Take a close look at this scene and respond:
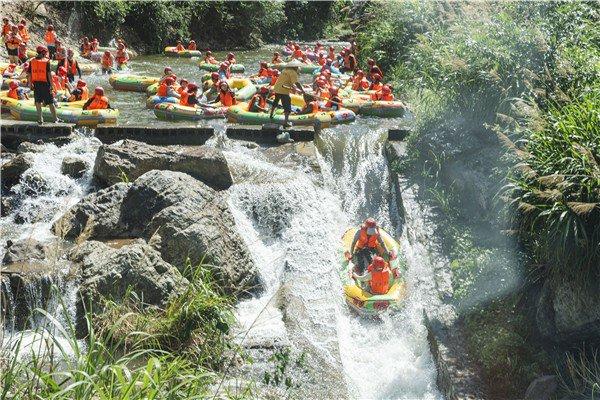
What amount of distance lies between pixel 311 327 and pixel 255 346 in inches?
39.8

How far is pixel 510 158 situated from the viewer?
367 inches

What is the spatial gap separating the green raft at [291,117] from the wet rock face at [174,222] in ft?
13.7

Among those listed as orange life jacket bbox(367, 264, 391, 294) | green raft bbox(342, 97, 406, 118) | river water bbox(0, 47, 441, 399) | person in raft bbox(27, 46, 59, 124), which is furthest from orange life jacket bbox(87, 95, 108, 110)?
orange life jacket bbox(367, 264, 391, 294)

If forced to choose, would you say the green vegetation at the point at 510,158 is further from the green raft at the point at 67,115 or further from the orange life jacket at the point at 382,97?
the green raft at the point at 67,115

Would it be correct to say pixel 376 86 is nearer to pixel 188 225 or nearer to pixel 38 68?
pixel 38 68

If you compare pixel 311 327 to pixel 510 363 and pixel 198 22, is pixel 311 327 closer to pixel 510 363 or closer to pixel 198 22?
pixel 510 363

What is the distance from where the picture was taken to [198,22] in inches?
1107

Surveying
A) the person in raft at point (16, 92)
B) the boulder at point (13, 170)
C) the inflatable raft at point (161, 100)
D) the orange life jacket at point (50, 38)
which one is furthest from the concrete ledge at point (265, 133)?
the orange life jacket at point (50, 38)

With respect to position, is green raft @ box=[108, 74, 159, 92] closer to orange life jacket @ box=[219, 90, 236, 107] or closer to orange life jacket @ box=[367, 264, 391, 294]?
orange life jacket @ box=[219, 90, 236, 107]

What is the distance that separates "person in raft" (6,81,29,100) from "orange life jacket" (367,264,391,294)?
29.1ft

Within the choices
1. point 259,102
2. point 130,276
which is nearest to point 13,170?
point 130,276

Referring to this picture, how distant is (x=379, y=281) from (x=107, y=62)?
1331cm

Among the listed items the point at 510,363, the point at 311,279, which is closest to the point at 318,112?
the point at 311,279

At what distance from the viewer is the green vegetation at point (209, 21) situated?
24.4m
